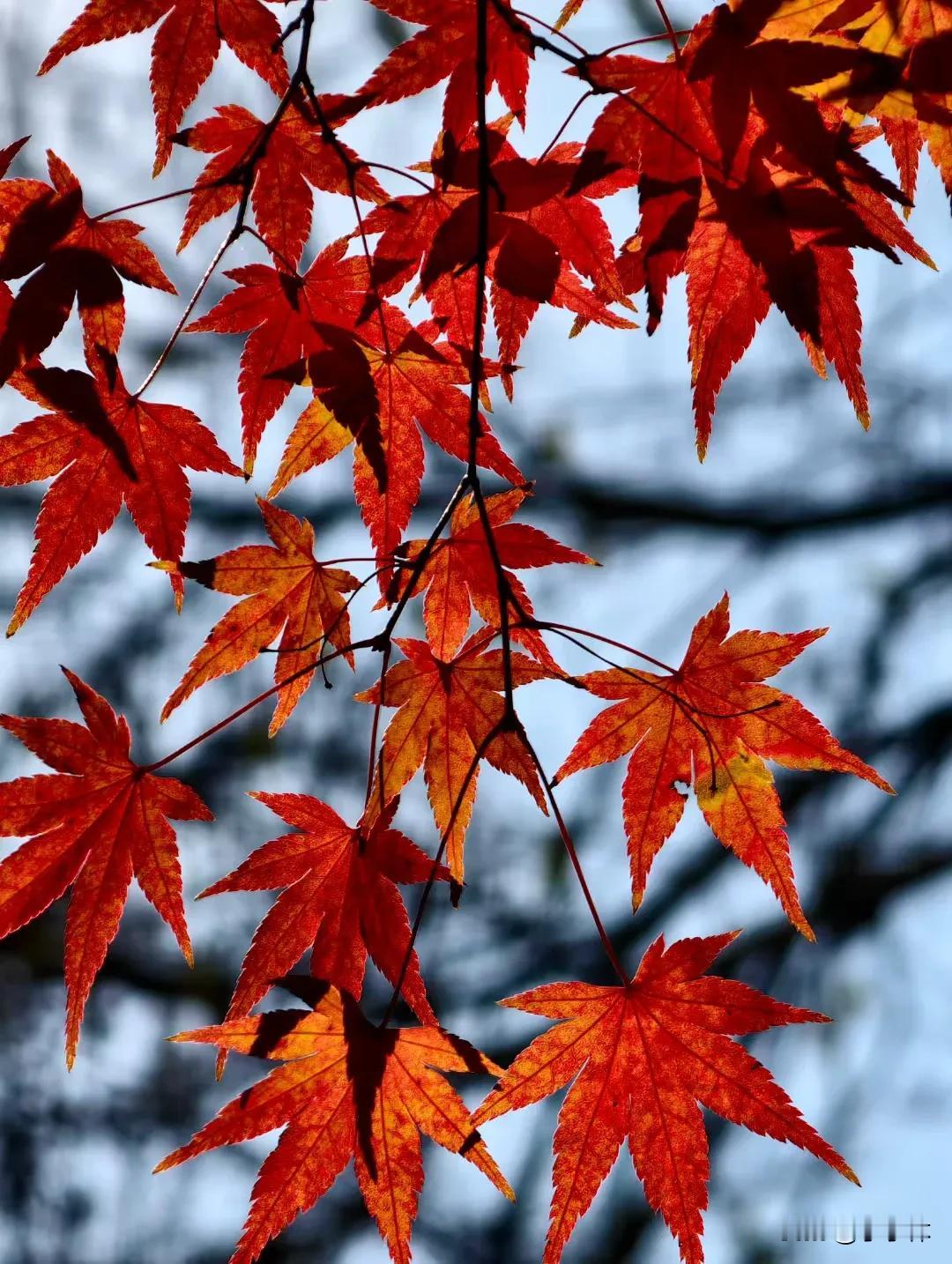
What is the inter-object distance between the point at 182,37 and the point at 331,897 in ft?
2.16

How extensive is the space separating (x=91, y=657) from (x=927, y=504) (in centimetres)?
333

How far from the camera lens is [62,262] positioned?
812 mm

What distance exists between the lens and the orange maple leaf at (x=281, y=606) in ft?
2.89

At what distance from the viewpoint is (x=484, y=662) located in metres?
0.87

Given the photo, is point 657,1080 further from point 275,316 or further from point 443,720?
point 275,316

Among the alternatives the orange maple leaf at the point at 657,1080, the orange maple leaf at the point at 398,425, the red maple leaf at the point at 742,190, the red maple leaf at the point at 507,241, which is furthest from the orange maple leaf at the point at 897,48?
the orange maple leaf at the point at 657,1080

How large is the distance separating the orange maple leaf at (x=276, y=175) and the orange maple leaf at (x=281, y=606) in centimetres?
22

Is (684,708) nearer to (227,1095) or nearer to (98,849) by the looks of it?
(98,849)

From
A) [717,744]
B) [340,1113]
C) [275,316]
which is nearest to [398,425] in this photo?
[275,316]

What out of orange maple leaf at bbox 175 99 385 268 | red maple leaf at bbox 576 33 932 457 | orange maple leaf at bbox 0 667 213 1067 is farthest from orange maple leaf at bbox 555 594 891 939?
orange maple leaf at bbox 175 99 385 268

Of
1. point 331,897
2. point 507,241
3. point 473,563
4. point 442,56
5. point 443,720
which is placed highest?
point 442,56

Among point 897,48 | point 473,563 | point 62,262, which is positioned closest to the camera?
point 897,48

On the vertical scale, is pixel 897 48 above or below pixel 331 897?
above

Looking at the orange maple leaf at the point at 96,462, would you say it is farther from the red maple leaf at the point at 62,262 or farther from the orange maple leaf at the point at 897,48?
the orange maple leaf at the point at 897,48
